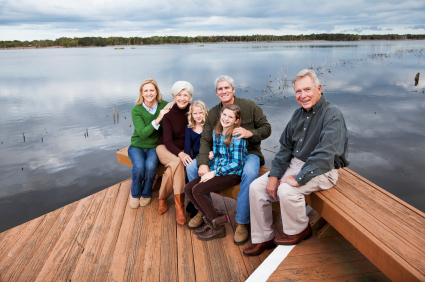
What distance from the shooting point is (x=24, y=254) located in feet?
8.09

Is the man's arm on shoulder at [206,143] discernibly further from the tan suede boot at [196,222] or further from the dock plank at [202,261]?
the dock plank at [202,261]

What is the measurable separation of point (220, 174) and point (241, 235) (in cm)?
59

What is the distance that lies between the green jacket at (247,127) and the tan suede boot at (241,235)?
0.73 m

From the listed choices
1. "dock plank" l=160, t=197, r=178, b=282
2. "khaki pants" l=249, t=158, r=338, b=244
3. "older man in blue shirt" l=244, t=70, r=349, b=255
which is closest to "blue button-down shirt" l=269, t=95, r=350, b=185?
"older man in blue shirt" l=244, t=70, r=349, b=255

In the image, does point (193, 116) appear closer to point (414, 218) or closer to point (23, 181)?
point (414, 218)

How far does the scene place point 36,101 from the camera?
12.8 meters

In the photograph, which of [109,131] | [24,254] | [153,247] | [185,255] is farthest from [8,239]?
[109,131]

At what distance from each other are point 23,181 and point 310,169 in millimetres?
6266

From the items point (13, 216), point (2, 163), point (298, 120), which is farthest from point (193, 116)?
point (2, 163)

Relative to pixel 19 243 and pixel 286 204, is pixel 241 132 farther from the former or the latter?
pixel 19 243

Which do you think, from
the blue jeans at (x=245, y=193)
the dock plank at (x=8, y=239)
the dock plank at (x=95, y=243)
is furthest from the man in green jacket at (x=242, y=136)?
the dock plank at (x=8, y=239)

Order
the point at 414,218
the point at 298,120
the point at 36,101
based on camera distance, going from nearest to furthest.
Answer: the point at 414,218
the point at 298,120
the point at 36,101

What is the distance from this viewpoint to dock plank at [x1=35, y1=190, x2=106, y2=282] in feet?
7.27

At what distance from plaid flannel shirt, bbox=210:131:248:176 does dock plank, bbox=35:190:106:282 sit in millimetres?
1493
